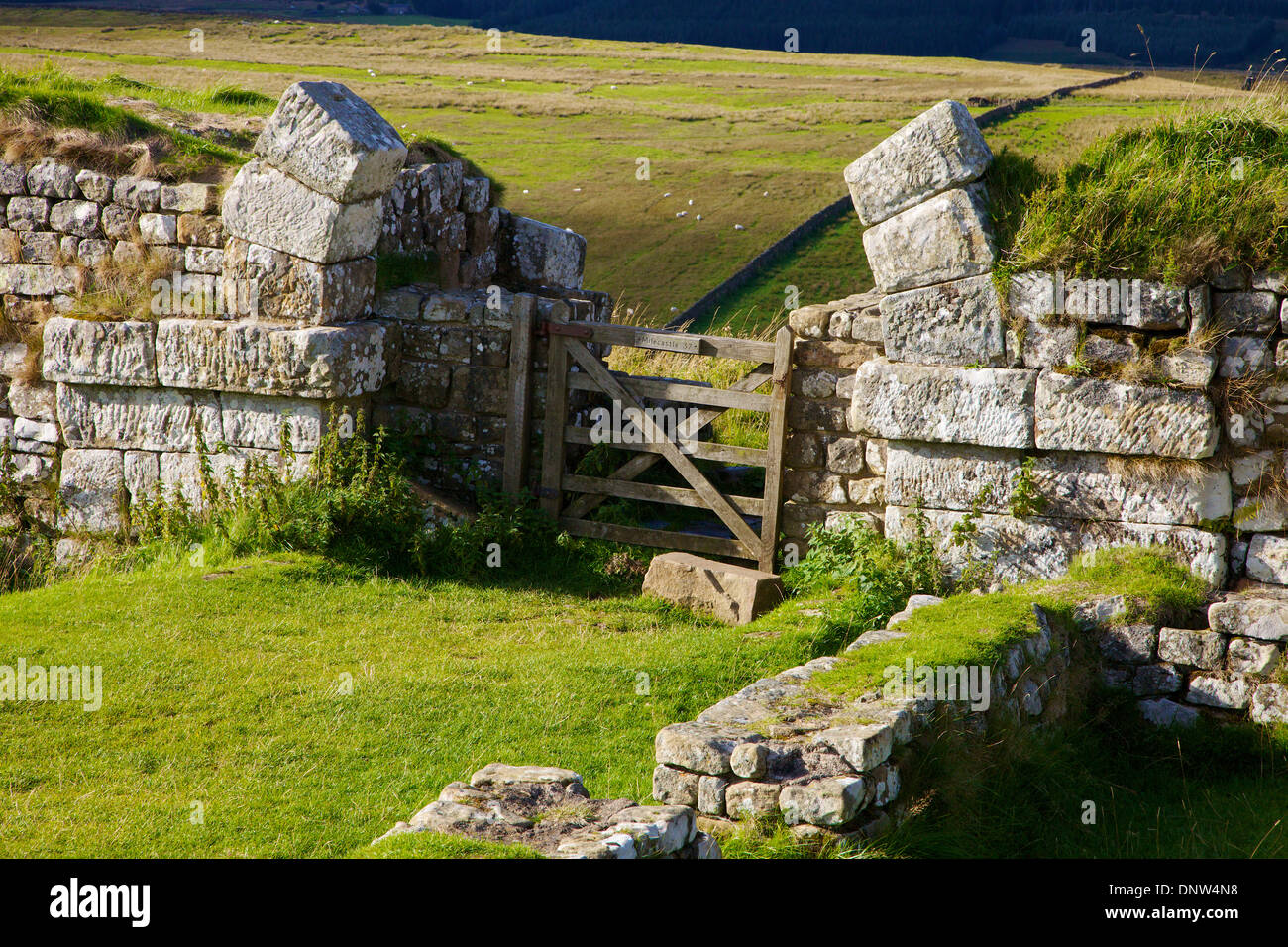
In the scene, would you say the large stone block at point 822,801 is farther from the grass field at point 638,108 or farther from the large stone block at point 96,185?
the grass field at point 638,108

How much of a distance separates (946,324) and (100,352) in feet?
20.0

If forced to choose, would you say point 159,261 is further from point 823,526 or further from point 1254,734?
point 1254,734

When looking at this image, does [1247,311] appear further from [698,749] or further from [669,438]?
[698,749]

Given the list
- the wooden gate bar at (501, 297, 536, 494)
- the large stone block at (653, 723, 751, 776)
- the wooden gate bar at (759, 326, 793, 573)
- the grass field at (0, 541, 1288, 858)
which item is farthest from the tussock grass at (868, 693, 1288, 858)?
the wooden gate bar at (501, 297, 536, 494)

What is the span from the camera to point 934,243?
6.73 metres

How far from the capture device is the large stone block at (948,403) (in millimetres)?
6566

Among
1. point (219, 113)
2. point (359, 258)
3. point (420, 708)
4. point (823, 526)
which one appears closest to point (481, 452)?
point (359, 258)

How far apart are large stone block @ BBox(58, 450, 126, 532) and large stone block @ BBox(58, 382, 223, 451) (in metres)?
0.11

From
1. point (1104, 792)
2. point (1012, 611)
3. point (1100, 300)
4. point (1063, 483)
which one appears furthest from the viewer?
point (1063, 483)

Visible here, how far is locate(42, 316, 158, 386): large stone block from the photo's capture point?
8.21 metres

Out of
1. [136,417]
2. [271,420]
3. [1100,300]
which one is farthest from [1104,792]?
[136,417]

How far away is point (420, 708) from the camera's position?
18.6ft

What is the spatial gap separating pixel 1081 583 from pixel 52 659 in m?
5.76

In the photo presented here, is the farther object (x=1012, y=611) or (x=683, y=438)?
(x=683, y=438)
